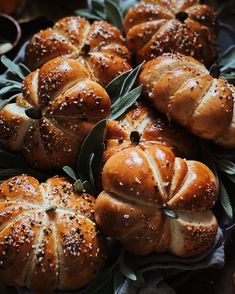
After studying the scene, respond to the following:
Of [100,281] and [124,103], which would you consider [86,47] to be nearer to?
[124,103]

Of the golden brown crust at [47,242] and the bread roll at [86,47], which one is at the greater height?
the bread roll at [86,47]

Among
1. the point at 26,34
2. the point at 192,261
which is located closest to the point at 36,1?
the point at 26,34

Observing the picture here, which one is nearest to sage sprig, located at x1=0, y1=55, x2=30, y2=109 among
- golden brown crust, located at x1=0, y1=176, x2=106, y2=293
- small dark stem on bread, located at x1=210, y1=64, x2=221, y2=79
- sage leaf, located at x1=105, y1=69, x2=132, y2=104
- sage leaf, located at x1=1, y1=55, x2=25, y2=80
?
sage leaf, located at x1=1, y1=55, x2=25, y2=80

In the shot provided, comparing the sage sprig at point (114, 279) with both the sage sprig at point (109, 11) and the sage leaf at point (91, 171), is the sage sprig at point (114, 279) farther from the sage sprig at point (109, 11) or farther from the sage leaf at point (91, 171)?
the sage sprig at point (109, 11)

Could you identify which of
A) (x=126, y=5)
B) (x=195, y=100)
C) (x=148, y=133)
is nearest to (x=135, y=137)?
(x=148, y=133)

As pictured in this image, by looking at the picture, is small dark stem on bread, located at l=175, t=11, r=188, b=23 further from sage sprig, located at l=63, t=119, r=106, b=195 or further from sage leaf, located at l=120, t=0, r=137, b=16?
sage sprig, located at l=63, t=119, r=106, b=195

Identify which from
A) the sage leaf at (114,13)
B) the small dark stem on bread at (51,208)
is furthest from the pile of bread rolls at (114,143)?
the sage leaf at (114,13)
